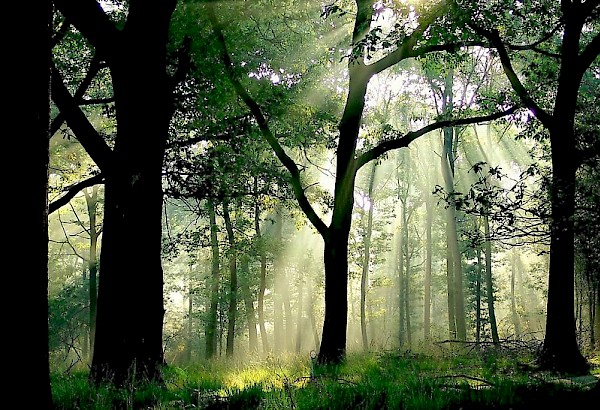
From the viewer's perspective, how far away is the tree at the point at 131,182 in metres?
5.86

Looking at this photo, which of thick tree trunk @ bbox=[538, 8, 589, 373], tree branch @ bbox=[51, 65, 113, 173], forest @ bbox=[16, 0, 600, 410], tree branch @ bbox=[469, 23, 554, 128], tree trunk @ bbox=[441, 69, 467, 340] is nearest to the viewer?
forest @ bbox=[16, 0, 600, 410]

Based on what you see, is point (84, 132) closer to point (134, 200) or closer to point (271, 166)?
point (134, 200)

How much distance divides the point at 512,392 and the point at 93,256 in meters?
20.6

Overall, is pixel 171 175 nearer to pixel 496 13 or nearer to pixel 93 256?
pixel 496 13

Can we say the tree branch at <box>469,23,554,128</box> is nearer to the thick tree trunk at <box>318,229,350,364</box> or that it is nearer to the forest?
the forest

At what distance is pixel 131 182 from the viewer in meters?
6.08

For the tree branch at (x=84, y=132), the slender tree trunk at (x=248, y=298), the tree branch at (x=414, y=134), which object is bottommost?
the slender tree trunk at (x=248, y=298)

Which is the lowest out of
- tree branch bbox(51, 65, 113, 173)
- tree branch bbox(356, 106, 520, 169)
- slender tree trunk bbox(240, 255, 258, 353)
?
slender tree trunk bbox(240, 255, 258, 353)

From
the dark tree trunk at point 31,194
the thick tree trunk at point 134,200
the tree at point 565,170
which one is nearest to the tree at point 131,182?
the thick tree trunk at point 134,200

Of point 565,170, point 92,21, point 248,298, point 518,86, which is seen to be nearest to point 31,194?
point 92,21

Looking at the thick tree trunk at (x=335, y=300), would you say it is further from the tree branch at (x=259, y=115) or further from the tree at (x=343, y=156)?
the tree branch at (x=259, y=115)

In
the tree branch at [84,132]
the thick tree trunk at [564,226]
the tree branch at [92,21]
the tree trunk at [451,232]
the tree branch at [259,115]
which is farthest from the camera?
the tree trunk at [451,232]

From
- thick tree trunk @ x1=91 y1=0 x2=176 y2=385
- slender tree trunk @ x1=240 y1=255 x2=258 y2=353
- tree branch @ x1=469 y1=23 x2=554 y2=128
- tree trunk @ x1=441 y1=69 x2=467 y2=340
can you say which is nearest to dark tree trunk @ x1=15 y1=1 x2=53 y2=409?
thick tree trunk @ x1=91 y1=0 x2=176 y2=385

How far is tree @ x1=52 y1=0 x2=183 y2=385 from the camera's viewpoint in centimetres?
586
